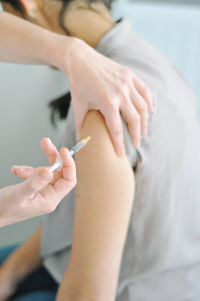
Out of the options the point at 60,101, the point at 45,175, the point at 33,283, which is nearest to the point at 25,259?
the point at 33,283

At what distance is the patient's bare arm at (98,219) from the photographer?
0.58 meters

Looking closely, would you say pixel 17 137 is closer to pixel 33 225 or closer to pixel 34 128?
pixel 34 128

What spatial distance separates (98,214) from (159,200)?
173 mm

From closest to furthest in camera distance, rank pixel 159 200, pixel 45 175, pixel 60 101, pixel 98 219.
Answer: pixel 45 175 < pixel 98 219 < pixel 159 200 < pixel 60 101

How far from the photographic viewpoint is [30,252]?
955 millimetres

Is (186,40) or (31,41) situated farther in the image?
(186,40)

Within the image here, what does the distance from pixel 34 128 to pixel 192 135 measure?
0.31 meters

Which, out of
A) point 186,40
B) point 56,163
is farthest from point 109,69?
point 186,40

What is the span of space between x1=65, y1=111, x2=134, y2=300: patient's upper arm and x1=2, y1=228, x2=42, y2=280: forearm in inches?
14.3

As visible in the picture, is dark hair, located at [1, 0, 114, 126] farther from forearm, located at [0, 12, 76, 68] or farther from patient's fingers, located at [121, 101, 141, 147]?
patient's fingers, located at [121, 101, 141, 147]

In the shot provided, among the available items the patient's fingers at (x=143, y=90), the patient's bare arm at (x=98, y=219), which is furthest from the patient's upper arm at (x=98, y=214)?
the patient's fingers at (x=143, y=90)

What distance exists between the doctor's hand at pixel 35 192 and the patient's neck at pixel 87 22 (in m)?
0.38

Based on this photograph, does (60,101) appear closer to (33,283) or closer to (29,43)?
(29,43)

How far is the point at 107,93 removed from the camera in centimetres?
60
